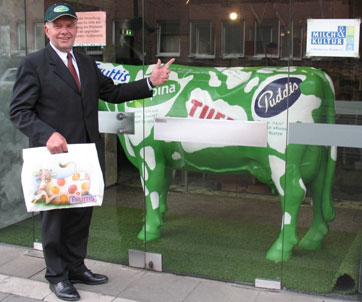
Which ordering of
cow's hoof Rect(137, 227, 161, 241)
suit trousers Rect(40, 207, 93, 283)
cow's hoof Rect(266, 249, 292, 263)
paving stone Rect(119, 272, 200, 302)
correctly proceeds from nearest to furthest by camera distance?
suit trousers Rect(40, 207, 93, 283), paving stone Rect(119, 272, 200, 302), cow's hoof Rect(266, 249, 292, 263), cow's hoof Rect(137, 227, 161, 241)

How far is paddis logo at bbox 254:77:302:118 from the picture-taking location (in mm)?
3717

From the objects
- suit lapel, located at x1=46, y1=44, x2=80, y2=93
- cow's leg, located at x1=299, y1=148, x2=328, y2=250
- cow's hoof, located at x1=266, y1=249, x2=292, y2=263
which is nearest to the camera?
suit lapel, located at x1=46, y1=44, x2=80, y2=93

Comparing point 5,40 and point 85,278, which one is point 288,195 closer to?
point 85,278

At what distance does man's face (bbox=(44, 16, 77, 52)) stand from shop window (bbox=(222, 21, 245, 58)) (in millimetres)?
1126

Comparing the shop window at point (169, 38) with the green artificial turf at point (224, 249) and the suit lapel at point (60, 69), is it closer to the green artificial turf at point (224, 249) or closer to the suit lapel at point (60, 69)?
the suit lapel at point (60, 69)

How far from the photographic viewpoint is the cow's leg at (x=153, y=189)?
433cm

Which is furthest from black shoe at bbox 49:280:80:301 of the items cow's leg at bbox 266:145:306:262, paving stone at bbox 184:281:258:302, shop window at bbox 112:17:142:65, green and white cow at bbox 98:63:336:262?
shop window at bbox 112:17:142:65

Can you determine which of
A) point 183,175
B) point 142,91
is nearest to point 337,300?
point 183,175

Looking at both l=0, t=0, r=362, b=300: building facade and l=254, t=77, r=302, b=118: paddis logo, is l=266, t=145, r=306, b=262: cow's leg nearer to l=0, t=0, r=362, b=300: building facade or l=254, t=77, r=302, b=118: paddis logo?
l=0, t=0, r=362, b=300: building facade

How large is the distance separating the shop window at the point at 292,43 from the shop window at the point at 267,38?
45 mm

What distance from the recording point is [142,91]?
12.4 feet

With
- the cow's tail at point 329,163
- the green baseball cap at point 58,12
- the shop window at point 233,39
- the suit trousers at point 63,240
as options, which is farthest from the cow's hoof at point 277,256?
the green baseball cap at point 58,12

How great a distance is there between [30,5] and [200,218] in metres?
2.54

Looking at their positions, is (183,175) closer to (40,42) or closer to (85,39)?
(85,39)
